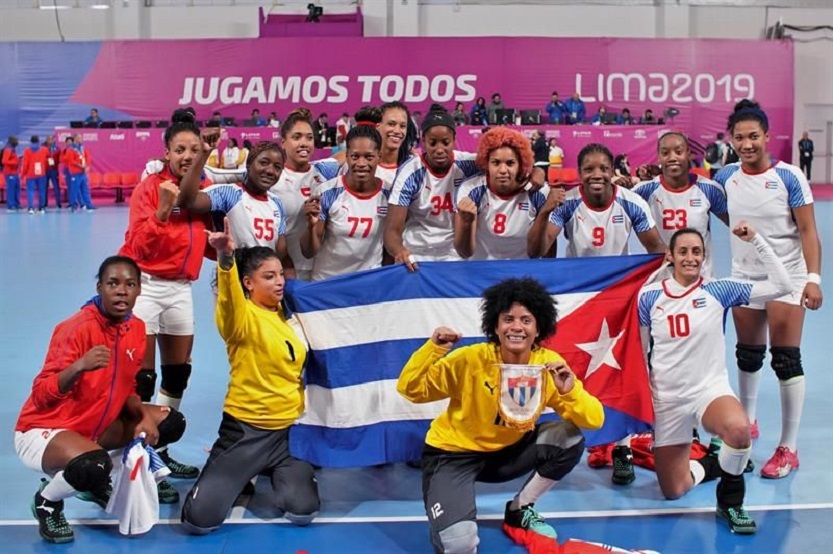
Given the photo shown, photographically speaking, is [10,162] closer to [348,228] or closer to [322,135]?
[322,135]

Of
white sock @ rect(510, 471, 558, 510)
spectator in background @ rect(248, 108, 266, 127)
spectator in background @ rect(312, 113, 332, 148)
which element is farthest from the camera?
spectator in background @ rect(248, 108, 266, 127)

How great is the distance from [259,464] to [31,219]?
56.1ft

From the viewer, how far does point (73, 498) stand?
504cm

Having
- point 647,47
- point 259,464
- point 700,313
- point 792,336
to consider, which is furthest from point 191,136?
point 647,47

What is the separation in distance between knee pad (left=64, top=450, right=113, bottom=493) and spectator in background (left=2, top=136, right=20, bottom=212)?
64.8 ft

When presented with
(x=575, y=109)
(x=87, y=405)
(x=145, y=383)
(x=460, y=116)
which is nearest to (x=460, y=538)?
(x=87, y=405)

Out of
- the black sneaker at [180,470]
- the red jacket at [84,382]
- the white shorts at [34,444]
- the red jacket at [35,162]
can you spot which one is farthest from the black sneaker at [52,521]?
the red jacket at [35,162]

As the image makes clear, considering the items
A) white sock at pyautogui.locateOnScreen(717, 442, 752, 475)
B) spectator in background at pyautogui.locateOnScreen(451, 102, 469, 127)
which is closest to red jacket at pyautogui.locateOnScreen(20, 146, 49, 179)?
spectator in background at pyautogui.locateOnScreen(451, 102, 469, 127)

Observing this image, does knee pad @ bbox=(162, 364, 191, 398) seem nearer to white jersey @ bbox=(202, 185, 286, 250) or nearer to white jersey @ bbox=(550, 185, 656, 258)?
white jersey @ bbox=(202, 185, 286, 250)

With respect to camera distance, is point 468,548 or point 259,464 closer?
point 468,548

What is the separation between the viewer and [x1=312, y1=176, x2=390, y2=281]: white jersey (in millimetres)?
5637

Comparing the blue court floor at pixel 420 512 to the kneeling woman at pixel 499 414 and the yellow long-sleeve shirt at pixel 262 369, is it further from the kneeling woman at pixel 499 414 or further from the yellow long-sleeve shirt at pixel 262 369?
the yellow long-sleeve shirt at pixel 262 369

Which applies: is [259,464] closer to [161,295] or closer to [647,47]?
[161,295]

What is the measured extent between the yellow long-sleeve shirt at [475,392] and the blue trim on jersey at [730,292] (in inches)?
36.9
